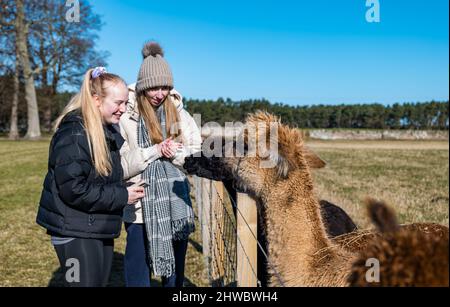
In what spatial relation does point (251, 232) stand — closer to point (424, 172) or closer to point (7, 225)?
point (7, 225)

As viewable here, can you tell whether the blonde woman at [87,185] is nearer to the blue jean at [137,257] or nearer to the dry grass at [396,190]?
the blue jean at [137,257]

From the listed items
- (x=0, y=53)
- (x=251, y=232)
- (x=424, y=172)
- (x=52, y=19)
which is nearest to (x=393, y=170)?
(x=424, y=172)

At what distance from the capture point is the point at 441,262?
148 cm

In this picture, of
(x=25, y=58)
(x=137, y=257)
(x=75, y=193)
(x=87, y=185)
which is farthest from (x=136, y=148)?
(x=25, y=58)

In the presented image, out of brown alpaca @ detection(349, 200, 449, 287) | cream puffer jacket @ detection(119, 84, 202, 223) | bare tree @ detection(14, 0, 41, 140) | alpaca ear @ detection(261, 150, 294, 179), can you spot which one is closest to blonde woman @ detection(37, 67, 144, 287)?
cream puffer jacket @ detection(119, 84, 202, 223)

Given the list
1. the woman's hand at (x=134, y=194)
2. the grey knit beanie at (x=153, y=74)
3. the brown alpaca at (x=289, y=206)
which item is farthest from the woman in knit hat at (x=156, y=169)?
the brown alpaca at (x=289, y=206)

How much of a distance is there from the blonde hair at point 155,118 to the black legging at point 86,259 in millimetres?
983

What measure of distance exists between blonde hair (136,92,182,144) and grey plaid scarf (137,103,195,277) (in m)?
0.04

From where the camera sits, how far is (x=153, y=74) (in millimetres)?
3342

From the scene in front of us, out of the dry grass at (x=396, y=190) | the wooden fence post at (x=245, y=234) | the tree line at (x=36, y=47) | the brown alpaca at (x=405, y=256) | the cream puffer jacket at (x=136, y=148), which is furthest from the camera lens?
the tree line at (x=36, y=47)

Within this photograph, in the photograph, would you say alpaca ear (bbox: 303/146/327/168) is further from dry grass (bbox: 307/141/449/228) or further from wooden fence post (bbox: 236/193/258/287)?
dry grass (bbox: 307/141/449/228)

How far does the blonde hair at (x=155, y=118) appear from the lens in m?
3.45

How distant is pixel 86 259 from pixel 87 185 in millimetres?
502

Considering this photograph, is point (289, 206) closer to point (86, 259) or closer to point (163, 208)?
point (163, 208)
